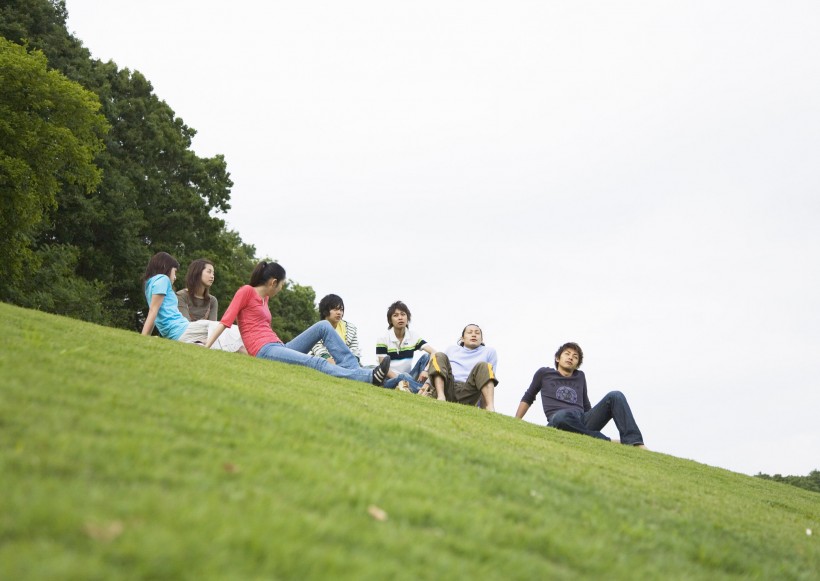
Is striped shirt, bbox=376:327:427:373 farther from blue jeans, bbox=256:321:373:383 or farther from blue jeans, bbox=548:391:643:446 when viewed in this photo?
blue jeans, bbox=548:391:643:446

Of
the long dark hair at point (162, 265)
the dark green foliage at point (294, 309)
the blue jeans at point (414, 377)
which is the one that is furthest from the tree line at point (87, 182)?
the blue jeans at point (414, 377)

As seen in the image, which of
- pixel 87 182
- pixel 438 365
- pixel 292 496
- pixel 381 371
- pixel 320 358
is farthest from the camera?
pixel 87 182

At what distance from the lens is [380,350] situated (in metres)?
14.2

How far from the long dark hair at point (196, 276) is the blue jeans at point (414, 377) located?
3841 mm

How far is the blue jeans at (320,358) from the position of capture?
12562 millimetres

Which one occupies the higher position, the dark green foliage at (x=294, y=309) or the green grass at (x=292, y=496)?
the dark green foliage at (x=294, y=309)

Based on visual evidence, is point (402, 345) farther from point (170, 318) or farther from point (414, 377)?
point (170, 318)

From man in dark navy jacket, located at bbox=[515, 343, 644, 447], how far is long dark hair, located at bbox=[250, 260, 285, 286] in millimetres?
4683

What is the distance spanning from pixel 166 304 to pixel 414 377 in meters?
4.63

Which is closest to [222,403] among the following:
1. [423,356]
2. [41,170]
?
[423,356]

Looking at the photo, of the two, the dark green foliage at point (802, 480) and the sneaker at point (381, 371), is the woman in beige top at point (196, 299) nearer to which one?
the sneaker at point (381, 371)

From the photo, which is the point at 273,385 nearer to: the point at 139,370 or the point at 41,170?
the point at 139,370

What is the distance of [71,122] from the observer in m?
28.2

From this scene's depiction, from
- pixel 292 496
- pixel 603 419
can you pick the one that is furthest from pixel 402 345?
pixel 292 496
